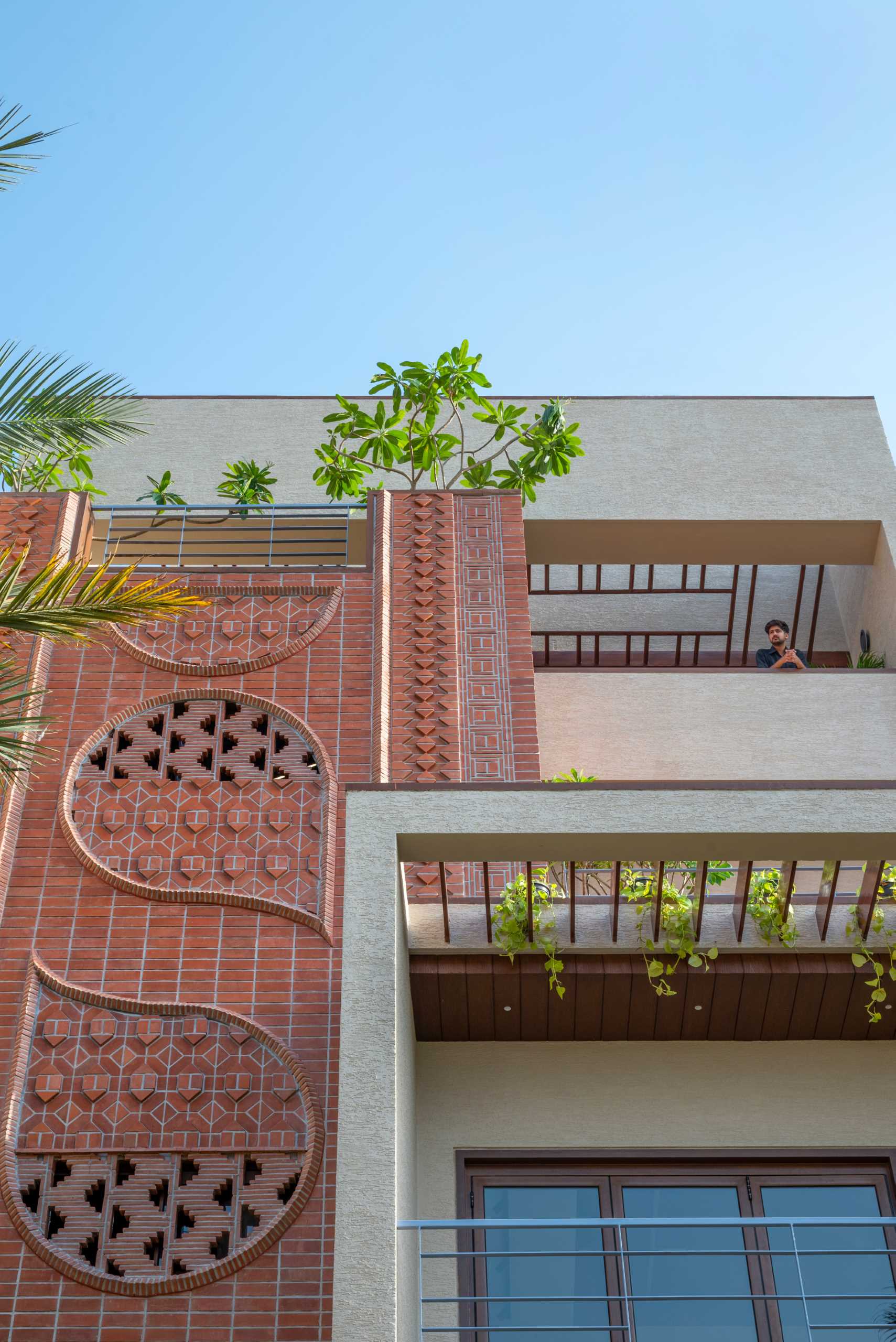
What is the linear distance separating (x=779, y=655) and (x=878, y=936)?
13.4 ft

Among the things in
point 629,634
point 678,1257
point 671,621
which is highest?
point 671,621

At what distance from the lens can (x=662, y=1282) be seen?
6.73 m

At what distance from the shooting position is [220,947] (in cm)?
709

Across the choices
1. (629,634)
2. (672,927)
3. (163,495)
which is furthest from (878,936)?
(163,495)

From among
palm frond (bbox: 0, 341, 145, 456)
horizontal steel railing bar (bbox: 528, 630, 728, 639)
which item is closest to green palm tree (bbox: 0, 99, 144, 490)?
palm frond (bbox: 0, 341, 145, 456)

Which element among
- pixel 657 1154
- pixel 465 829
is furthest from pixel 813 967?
pixel 465 829

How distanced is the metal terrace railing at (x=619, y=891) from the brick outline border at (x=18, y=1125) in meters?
1.07

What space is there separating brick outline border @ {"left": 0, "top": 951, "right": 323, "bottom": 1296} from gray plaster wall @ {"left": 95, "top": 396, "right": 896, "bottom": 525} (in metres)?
5.61

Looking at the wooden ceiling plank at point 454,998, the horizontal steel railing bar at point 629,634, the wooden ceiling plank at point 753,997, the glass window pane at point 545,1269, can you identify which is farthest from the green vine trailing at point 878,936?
the horizontal steel railing bar at point 629,634

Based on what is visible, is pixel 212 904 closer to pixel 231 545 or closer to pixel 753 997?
pixel 753 997

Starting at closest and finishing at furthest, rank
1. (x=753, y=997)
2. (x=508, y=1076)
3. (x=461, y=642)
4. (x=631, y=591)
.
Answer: (x=753, y=997), (x=508, y=1076), (x=461, y=642), (x=631, y=591)

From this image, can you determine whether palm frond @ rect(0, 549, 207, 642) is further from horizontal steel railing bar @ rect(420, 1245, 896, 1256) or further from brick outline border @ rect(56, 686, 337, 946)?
horizontal steel railing bar @ rect(420, 1245, 896, 1256)

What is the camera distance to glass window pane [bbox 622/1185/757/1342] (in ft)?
21.6

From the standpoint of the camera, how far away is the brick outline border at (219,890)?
7.23 metres
